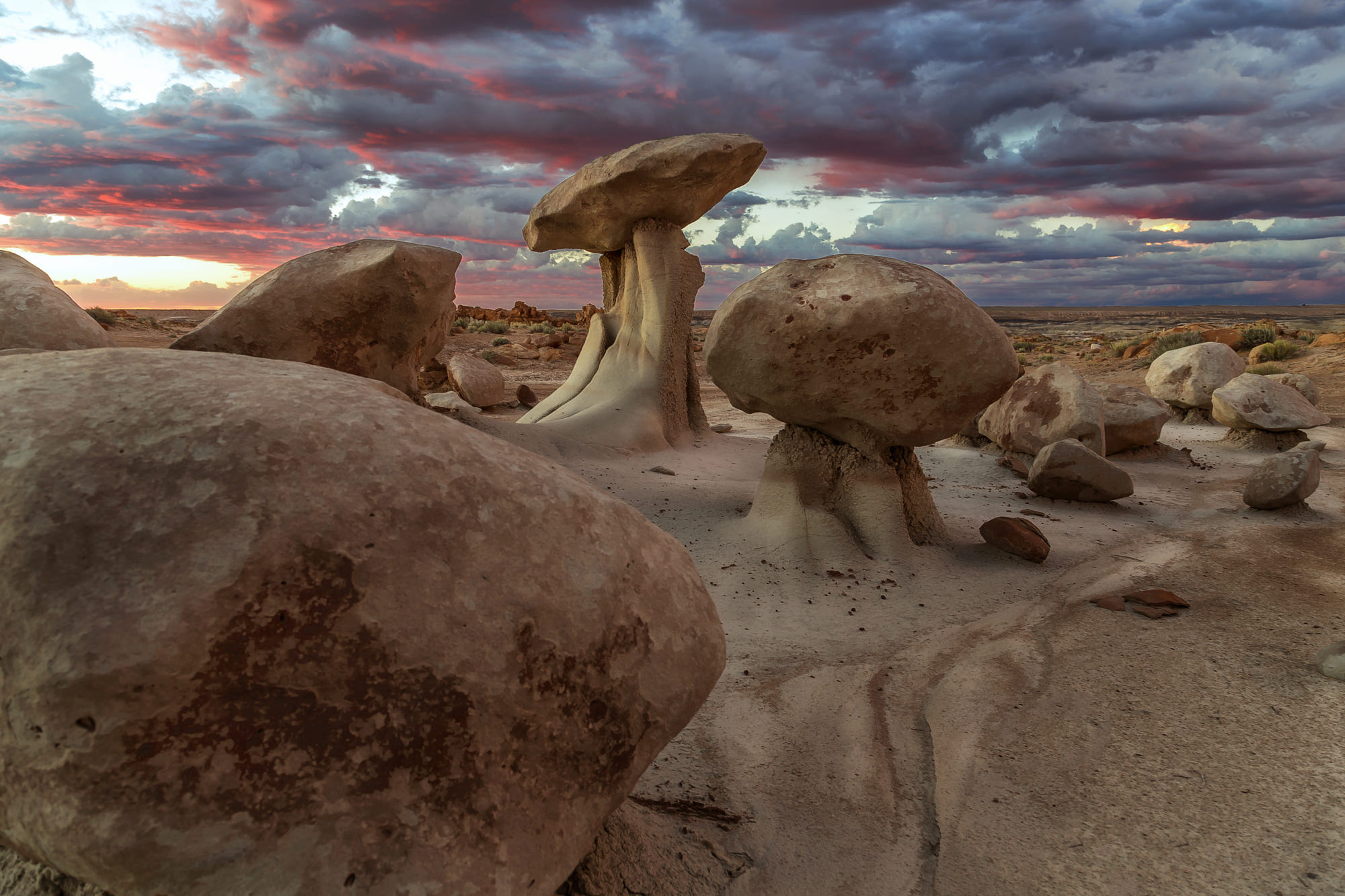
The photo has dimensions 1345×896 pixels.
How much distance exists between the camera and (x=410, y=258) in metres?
4.93

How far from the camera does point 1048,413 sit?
24.0ft

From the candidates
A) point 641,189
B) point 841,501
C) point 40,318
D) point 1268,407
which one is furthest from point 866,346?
point 1268,407

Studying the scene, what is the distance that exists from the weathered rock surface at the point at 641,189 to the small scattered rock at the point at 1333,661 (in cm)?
606

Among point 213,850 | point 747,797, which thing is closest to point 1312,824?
point 747,797

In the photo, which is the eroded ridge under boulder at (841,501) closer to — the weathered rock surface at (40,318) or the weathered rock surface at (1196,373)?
the weathered rock surface at (40,318)

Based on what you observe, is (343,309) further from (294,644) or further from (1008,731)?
(1008,731)

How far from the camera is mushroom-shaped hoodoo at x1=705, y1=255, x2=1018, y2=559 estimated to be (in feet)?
13.9

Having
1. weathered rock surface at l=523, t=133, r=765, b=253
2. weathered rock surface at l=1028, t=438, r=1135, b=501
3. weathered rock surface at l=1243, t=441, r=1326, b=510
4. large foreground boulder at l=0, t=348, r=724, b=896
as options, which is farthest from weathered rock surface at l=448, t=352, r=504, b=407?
large foreground boulder at l=0, t=348, r=724, b=896

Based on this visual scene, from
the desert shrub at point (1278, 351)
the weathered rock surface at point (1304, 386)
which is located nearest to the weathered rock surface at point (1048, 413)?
the weathered rock surface at point (1304, 386)

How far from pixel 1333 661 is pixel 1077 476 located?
129 inches

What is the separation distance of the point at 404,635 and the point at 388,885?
1.21 feet

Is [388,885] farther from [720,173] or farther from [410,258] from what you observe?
[720,173]

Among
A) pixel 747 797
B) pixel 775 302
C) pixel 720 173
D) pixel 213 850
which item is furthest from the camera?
pixel 720 173

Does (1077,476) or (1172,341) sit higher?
(1077,476)
